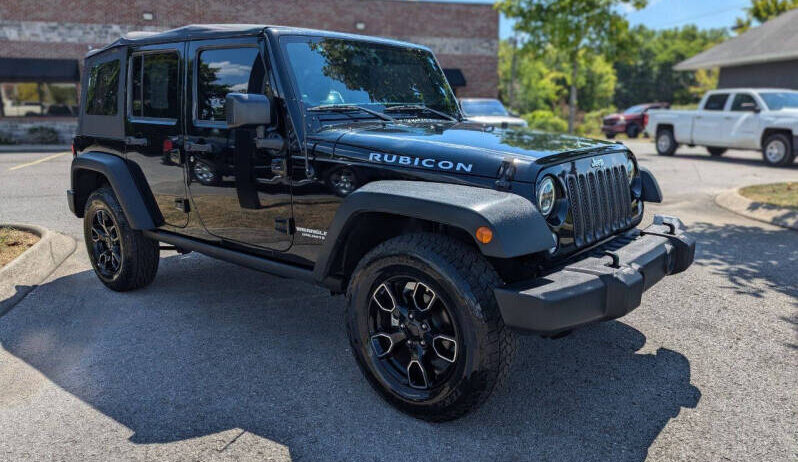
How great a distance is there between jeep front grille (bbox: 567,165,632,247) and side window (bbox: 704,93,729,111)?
14.2m

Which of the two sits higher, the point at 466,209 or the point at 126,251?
the point at 466,209

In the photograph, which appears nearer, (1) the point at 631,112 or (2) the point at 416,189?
(2) the point at 416,189

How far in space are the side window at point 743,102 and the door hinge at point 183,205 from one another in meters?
15.0

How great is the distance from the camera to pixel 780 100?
593 inches

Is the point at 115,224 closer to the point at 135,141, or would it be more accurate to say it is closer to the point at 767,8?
the point at 135,141

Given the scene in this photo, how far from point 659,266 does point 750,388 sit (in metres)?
0.86

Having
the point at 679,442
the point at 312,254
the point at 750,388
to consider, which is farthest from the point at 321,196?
the point at 750,388

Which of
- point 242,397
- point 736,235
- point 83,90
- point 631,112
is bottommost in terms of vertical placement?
point 242,397

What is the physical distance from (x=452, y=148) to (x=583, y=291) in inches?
38.3

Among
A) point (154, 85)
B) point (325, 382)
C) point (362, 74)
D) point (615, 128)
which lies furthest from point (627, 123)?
point (325, 382)

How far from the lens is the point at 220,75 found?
13.2 feet

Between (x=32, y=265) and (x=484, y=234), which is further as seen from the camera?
(x=32, y=265)

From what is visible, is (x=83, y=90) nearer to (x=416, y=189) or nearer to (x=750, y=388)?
(x=416, y=189)

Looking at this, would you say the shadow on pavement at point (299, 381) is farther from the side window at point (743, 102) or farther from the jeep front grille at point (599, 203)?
the side window at point (743, 102)
